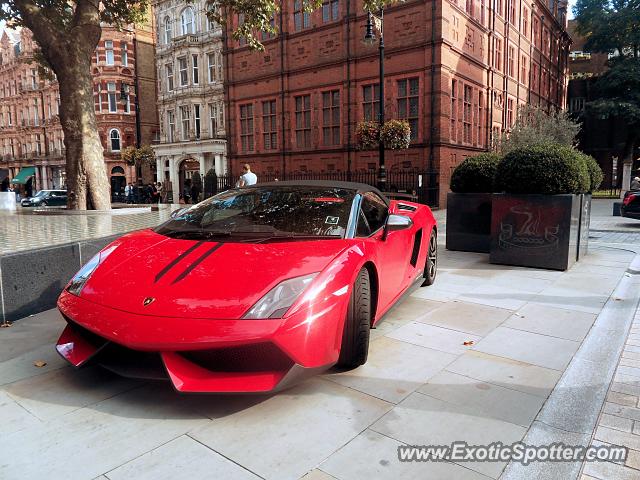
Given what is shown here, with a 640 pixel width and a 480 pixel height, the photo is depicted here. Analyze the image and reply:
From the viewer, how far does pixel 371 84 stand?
21.8m

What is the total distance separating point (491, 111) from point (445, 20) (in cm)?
738

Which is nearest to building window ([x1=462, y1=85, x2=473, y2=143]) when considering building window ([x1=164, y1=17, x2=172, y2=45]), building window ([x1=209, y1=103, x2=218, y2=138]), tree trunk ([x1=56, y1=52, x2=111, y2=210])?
tree trunk ([x1=56, y1=52, x2=111, y2=210])

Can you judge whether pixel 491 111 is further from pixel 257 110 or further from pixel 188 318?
pixel 188 318

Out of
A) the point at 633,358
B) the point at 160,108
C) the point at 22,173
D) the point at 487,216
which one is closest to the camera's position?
the point at 633,358

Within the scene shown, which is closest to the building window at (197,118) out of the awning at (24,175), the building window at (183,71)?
the building window at (183,71)

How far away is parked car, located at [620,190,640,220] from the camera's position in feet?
42.6

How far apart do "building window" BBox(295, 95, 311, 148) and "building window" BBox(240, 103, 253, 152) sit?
3.65 meters

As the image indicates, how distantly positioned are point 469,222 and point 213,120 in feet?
92.9

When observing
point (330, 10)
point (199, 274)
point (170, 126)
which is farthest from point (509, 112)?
point (199, 274)

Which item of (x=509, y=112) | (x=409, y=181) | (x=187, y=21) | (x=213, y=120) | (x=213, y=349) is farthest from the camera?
(x=187, y=21)

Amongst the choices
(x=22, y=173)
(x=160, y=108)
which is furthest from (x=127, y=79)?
(x=22, y=173)

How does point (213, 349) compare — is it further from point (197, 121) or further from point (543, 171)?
point (197, 121)

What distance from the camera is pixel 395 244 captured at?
423 centimetres

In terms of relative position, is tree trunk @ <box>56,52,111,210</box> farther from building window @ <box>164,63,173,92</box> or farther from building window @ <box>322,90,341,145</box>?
building window @ <box>164,63,173,92</box>
